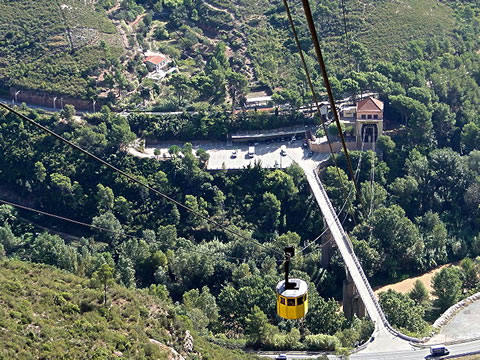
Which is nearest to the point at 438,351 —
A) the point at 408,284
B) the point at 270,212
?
the point at 408,284

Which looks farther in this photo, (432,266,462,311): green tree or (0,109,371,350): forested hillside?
(432,266,462,311): green tree

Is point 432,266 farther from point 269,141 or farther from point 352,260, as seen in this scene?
point 269,141

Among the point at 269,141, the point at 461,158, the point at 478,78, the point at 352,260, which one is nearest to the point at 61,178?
the point at 269,141

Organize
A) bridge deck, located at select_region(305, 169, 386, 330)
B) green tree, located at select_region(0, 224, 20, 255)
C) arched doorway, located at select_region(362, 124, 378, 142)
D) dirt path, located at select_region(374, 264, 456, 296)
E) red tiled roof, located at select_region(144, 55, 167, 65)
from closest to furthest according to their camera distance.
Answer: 1. bridge deck, located at select_region(305, 169, 386, 330)
2. dirt path, located at select_region(374, 264, 456, 296)
3. green tree, located at select_region(0, 224, 20, 255)
4. arched doorway, located at select_region(362, 124, 378, 142)
5. red tiled roof, located at select_region(144, 55, 167, 65)

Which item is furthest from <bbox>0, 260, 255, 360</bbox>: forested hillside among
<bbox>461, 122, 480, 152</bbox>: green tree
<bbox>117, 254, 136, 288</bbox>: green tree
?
<bbox>461, 122, 480, 152</bbox>: green tree

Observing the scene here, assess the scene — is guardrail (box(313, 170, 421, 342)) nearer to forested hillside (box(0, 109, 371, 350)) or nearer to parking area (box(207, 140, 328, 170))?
forested hillside (box(0, 109, 371, 350))

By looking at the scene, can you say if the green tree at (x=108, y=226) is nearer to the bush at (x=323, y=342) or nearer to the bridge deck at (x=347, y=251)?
the bridge deck at (x=347, y=251)

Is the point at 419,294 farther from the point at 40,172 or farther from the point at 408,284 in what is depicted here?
the point at 40,172
